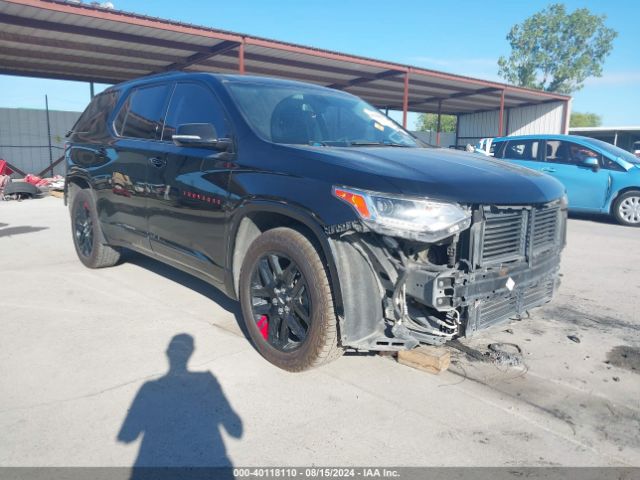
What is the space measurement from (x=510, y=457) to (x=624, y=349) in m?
1.82

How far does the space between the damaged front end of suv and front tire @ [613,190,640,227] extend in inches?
313

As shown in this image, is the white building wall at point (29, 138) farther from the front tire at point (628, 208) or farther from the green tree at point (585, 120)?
the green tree at point (585, 120)

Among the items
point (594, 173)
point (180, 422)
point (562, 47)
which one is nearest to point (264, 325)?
point (180, 422)

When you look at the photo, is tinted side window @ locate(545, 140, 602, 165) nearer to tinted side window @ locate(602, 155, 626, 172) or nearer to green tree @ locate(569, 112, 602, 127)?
tinted side window @ locate(602, 155, 626, 172)

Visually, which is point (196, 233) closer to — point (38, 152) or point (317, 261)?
point (317, 261)

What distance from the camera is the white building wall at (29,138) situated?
65.1 feet

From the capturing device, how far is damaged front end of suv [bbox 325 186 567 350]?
8.37 feet

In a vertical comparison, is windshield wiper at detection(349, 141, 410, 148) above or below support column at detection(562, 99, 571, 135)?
below

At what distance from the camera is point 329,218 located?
268 centimetres

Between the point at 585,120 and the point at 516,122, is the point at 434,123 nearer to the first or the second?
the point at 585,120

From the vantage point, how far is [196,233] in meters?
3.74

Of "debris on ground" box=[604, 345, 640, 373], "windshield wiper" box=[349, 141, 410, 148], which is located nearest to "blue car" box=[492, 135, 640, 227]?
"debris on ground" box=[604, 345, 640, 373]

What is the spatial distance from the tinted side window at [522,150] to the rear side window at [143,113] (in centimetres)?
823

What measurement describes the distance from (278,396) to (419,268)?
110 cm
